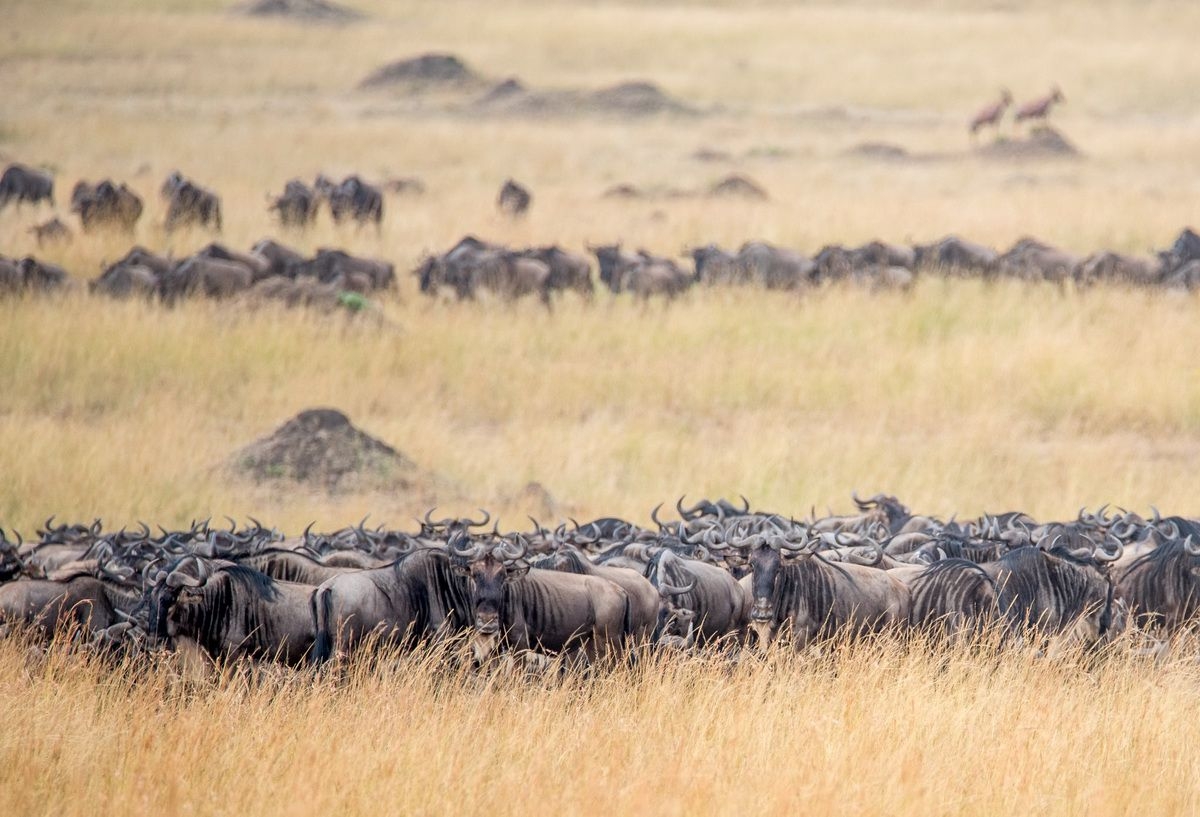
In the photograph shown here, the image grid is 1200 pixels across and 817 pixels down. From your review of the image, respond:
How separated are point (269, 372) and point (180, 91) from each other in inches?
1783

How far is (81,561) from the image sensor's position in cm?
1070

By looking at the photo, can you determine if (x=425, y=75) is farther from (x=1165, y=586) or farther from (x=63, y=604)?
(x=63, y=604)

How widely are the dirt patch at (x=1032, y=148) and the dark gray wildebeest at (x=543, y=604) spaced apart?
38752 mm

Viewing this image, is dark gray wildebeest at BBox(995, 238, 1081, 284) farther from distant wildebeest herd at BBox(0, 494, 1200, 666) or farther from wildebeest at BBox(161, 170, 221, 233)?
distant wildebeest herd at BBox(0, 494, 1200, 666)

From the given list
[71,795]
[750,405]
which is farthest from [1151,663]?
[750,405]

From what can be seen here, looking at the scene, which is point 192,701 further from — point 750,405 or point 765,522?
point 750,405

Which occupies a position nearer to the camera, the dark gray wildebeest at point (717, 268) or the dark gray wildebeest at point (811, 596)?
the dark gray wildebeest at point (811, 596)

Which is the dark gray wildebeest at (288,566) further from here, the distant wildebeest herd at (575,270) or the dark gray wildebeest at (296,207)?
the dark gray wildebeest at (296,207)

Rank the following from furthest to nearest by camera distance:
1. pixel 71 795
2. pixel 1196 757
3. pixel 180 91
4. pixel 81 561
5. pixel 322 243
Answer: pixel 180 91, pixel 322 243, pixel 81 561, pixel 1196 757, pixel 71 795

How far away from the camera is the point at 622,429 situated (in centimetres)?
1727

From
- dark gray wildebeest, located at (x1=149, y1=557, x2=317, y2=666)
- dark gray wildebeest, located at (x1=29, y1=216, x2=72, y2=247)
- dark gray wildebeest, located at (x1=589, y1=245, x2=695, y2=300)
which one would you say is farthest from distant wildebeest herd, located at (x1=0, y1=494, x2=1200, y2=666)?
dark gray wildebeest, located at (x1=29, y1=216, x2=72, y2=247)

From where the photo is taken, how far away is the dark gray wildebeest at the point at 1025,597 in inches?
388

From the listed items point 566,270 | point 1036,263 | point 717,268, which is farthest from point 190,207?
point 1036,263

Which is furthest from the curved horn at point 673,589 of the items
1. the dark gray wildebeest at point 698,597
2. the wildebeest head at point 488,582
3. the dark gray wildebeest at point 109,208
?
the dark gray wildebeest at point 109,208
